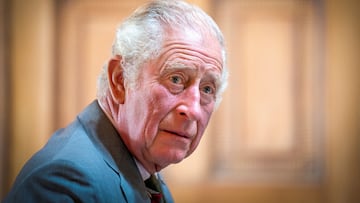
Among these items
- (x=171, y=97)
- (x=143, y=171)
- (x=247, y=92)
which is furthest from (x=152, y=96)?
(x=247, y=92)

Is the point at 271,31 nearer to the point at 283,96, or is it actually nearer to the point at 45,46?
the point at 283,96

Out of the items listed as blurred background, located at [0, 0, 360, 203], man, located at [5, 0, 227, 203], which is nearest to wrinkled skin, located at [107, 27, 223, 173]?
man, located at [5, 0, 227, 203]

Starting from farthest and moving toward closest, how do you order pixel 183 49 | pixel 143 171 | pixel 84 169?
pixel 143 171 < pixel 183 49 < pixel 84 169

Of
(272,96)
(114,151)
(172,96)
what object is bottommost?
(272,96)

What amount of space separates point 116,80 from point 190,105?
161 mm

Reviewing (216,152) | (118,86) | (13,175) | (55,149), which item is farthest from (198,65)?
(13,175)

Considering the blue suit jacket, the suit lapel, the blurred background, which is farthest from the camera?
the blurred background

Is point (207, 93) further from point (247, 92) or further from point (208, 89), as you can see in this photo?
point (247, 92)

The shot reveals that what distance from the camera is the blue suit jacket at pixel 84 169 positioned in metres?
0.89

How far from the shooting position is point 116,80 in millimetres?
1102

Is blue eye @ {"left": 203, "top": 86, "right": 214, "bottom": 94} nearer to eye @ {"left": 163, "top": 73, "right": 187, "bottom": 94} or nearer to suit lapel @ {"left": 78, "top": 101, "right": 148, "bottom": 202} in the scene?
eye @ {"left": 163, "top": 73, "right": 187, "bottom": 94}

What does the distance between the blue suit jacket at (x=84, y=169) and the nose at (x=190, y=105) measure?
0.48ft

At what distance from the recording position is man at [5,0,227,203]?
104 centimetres

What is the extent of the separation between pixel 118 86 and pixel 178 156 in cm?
18
